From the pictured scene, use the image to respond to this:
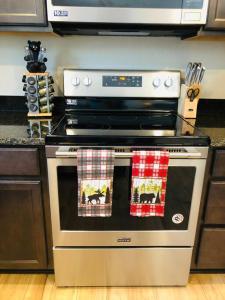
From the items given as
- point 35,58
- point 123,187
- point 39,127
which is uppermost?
point 35,58

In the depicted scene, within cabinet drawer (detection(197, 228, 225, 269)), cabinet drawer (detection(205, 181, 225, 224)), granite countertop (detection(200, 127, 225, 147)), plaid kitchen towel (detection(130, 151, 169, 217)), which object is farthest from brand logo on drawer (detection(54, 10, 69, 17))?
cabinet drawer (detection(197, 228, 225, 269))

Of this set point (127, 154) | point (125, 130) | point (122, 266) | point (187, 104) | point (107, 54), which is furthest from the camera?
point (107, 54)

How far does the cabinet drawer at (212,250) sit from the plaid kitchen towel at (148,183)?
326 millimetres

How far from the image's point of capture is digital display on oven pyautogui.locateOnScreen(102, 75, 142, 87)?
1527mm

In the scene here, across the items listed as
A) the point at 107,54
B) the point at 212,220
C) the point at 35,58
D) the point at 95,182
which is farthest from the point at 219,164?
the point at 35,58

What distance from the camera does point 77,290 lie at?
1368 mm

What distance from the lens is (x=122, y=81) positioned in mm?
1532

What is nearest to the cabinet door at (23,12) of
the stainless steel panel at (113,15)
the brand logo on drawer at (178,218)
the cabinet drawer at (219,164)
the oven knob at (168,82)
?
the stainless steel panel at (113,15)

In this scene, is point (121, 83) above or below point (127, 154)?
above

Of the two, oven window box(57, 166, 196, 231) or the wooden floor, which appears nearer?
oven window box(57, 166, 196, 231)

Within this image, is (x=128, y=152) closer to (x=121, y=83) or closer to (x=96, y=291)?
(x=121, y=83)

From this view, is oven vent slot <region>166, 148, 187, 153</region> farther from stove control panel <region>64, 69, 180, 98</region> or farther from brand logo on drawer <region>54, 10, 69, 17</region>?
brand logo on drawer <region>54, 10, 69, 17</region>

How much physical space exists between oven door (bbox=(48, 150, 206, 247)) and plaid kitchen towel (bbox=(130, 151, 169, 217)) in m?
0.04

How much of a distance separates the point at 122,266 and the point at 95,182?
56 cm
